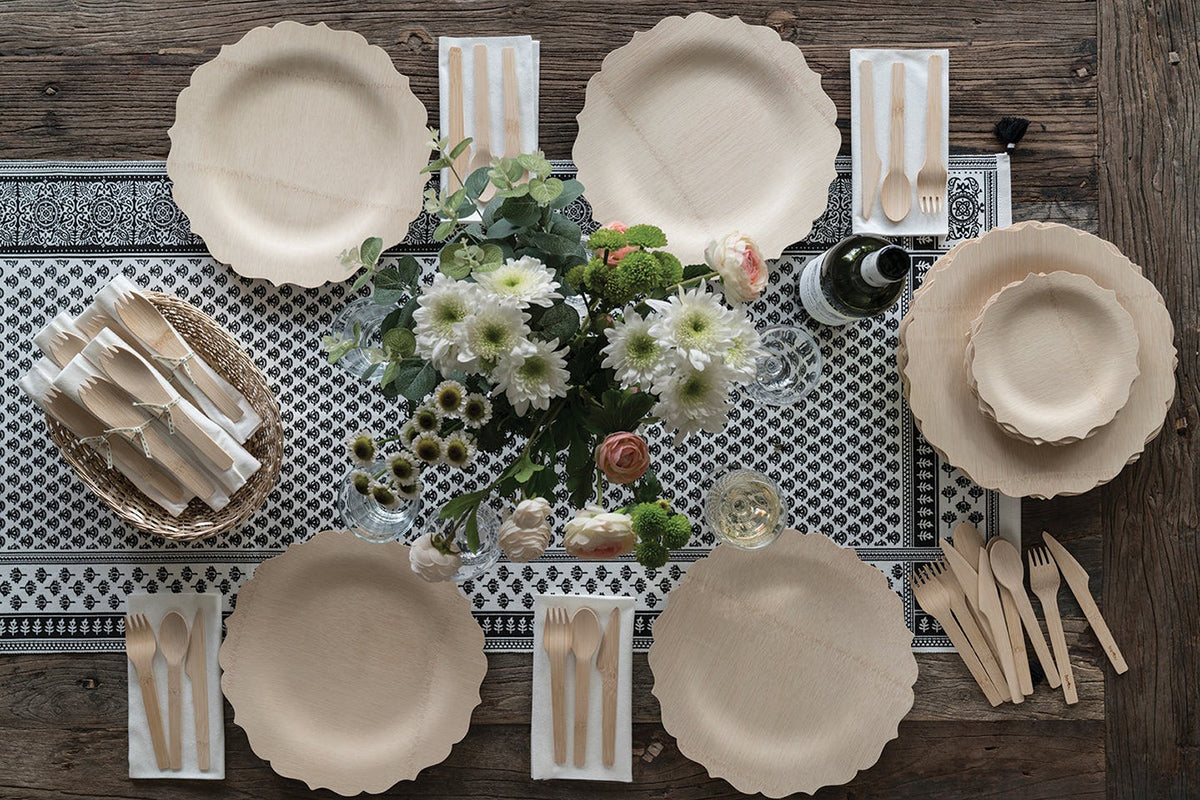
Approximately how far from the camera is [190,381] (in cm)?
96

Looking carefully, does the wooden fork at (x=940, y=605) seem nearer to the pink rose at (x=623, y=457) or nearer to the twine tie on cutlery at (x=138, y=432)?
the pink rose at (x=623, y=457)

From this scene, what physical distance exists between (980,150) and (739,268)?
2.14ft

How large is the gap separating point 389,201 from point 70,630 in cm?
67

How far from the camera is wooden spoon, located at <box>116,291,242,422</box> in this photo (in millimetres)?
946

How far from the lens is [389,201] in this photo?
1.05m

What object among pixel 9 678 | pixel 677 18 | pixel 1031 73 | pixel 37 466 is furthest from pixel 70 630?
pixel 1031 73

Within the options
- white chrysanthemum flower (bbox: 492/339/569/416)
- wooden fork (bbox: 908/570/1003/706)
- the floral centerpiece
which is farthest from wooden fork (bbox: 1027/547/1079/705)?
white chrysanthemum flower (bbox: 492/339/569/416)

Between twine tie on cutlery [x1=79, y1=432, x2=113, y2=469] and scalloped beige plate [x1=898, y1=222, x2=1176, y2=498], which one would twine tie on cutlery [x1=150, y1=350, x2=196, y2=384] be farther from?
scalloped beige plate [x1=898, y1=222, x2=1176, y2=498]

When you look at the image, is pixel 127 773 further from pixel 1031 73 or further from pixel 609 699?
pixel 1031 73

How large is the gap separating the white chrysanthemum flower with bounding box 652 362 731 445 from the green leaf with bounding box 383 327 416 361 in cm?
20

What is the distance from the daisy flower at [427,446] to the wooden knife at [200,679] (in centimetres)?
56

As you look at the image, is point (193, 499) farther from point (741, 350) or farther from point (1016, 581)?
point (1016, 581)

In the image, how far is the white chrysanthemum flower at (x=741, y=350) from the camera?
0.61m

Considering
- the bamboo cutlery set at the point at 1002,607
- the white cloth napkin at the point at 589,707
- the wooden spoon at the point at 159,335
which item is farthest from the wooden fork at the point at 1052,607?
the wooden spoon at the point at 159,335
